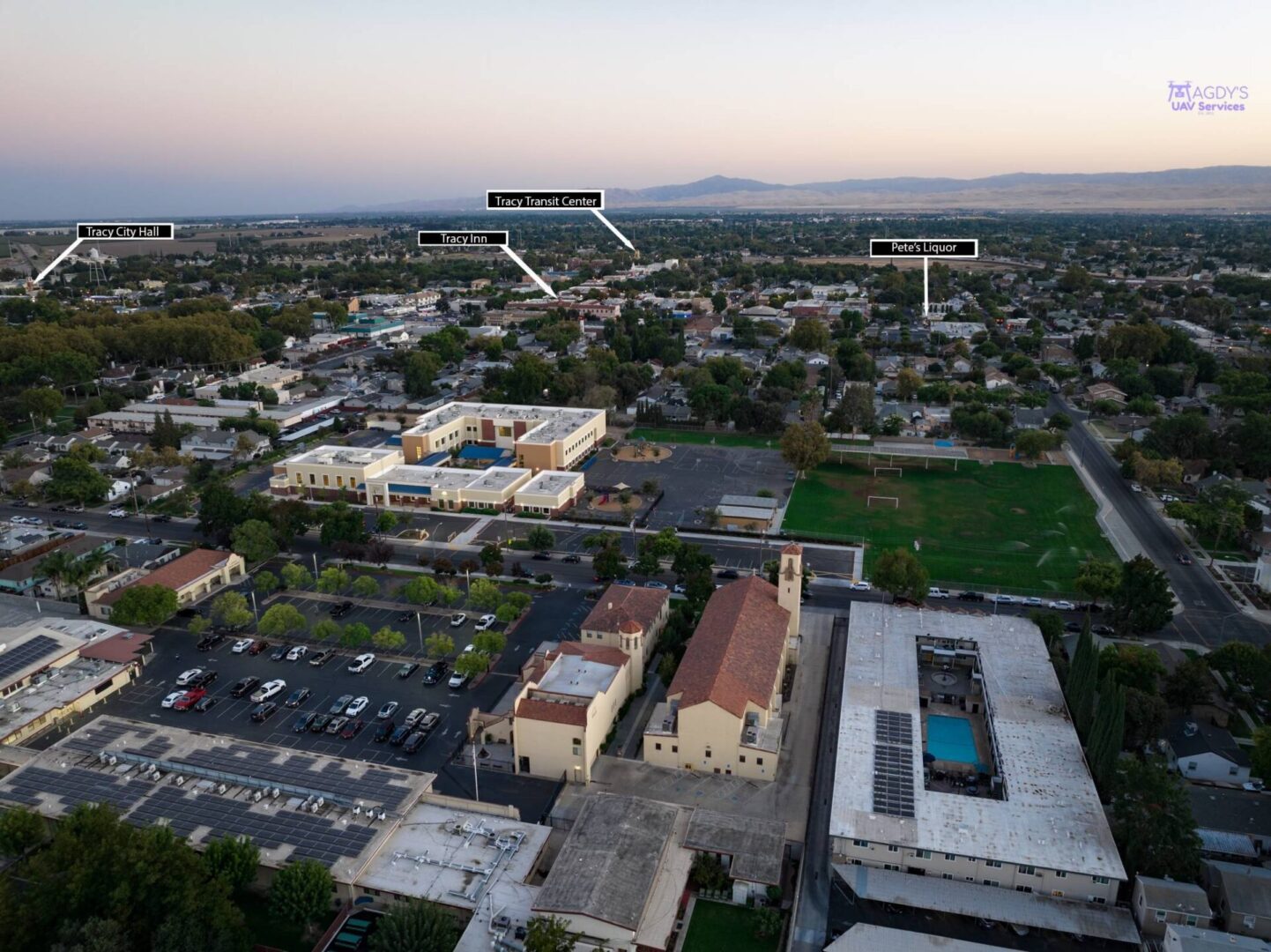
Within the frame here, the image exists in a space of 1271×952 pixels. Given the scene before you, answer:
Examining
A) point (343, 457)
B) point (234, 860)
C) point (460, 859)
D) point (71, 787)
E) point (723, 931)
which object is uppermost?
point (343, 457)

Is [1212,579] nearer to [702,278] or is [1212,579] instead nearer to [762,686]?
[762,686]

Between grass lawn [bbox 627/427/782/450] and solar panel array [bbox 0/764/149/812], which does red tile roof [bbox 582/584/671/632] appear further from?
grass lawn [bbox 627/427/782/450]

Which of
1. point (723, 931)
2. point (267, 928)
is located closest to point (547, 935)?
point (723, 931)

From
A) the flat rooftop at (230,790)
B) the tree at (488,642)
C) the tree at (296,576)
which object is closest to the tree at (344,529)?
the tree at (296,576)

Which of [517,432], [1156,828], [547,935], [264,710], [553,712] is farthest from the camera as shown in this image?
[517,432]

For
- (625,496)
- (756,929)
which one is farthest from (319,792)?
(625,496)

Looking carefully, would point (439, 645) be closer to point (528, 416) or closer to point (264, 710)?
point (264, 710)

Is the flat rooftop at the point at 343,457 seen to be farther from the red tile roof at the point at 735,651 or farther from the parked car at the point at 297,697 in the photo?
the red tile roof at the point at 735,651
